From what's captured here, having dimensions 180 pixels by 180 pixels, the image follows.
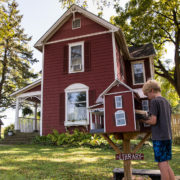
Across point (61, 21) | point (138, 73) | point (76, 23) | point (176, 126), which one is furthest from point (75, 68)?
point (176, 126)

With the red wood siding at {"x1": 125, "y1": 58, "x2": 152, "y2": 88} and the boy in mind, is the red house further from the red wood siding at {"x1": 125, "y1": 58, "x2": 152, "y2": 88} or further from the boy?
the boy

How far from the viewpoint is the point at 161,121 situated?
2.70 metres

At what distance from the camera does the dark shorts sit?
8.64 ft

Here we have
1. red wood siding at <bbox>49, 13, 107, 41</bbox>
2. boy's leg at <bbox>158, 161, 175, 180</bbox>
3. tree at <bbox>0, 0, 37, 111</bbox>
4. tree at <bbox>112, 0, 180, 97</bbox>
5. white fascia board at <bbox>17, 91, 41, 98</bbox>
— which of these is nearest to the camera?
boy's leg at <bbox>158, 161, 175, 180</bbox>

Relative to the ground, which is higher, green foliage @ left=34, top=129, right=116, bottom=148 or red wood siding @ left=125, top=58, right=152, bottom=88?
red wood siding @ left=125, top=58, right=152, bottom=88

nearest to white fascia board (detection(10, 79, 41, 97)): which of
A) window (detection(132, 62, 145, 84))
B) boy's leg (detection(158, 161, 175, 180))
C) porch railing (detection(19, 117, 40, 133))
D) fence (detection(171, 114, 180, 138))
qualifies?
porch railing (detection(19, 117, 40, 133))

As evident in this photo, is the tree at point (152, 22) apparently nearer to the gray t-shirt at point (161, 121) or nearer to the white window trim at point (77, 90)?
the white window trim at point (77, 90)

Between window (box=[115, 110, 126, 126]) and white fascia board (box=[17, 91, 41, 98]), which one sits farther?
white fascia board (box=[17, 91, 41, 98])

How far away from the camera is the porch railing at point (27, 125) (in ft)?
43.2

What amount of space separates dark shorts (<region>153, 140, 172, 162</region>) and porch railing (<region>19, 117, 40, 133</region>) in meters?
11.8

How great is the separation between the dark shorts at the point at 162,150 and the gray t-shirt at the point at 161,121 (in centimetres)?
9

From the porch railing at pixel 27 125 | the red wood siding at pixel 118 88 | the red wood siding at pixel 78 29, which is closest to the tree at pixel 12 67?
the porch railing at pixel 27 125

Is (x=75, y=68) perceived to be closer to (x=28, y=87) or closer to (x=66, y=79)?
(x=66, y=79)

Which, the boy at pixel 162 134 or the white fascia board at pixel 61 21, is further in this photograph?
the white fascia board at pixel 61 21
